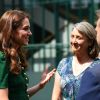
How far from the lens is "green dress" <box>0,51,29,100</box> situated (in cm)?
307

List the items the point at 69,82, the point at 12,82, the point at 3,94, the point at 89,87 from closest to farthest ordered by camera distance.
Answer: the point at 89,87 < the point at 3,94 < the point at 12,82 < the point at 69,82

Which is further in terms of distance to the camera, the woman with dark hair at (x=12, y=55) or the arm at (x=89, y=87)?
the woman with dark hair at (x=12, y=55)

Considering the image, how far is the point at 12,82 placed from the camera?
317cm

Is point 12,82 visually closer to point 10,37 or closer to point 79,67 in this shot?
point 10,37

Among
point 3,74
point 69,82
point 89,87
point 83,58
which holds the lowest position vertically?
point 69,82

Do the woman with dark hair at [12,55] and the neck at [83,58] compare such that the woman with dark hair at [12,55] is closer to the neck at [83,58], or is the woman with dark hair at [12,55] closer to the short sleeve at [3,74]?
the short sleeve at [3,74]

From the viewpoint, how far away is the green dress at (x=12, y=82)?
3074 mm

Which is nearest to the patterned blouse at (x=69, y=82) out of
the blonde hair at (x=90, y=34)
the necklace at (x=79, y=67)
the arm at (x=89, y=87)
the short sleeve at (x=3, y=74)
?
the necklace at (x=79, y=67)

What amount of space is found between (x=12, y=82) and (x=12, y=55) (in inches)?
7.0

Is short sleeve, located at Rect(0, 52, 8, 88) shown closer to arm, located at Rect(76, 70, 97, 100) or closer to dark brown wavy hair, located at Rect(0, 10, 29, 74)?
dark brown wavy hair, located at Rect(0, 10, 29, 74)

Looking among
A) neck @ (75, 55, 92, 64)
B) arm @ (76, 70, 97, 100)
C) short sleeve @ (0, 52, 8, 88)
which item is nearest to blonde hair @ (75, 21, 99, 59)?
neck @ (75, 55, 92, 64)

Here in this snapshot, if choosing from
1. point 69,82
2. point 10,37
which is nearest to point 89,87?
point 10,37

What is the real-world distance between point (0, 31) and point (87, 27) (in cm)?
87

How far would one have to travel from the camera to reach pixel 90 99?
221cm
